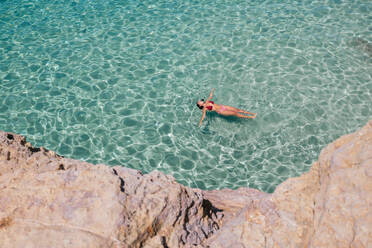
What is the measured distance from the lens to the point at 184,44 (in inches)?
546

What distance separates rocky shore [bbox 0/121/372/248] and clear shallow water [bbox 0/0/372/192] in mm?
4167

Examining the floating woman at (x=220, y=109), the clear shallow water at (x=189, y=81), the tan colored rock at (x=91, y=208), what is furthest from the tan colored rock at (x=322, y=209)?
the floating woman at (x=220, y=109)

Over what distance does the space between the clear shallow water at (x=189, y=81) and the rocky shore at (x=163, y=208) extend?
13.7 ft

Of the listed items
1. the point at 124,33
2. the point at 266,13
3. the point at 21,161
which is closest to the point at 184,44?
the point at 124,33

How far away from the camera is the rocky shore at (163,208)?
3.91 meters

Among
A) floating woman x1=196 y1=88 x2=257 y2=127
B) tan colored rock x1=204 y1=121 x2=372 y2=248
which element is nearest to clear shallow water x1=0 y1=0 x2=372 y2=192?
floating woman x1=196 y1=88 x2=257 y2=127

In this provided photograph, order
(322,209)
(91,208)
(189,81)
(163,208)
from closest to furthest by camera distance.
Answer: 1. (322,209)
2. (91,208)
3. (163,208)
4. (189,81)

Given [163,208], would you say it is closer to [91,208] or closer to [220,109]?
[91,208]

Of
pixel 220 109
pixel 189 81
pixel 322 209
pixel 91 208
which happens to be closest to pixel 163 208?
pixel 91 208

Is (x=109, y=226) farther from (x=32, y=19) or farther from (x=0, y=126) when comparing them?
(x=32, y=19)

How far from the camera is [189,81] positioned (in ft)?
40.0

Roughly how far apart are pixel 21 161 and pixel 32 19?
490 inches

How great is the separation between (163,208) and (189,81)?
8.00 m

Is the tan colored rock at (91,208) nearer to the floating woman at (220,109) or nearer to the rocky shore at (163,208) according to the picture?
the rocky shore at (163,208)
